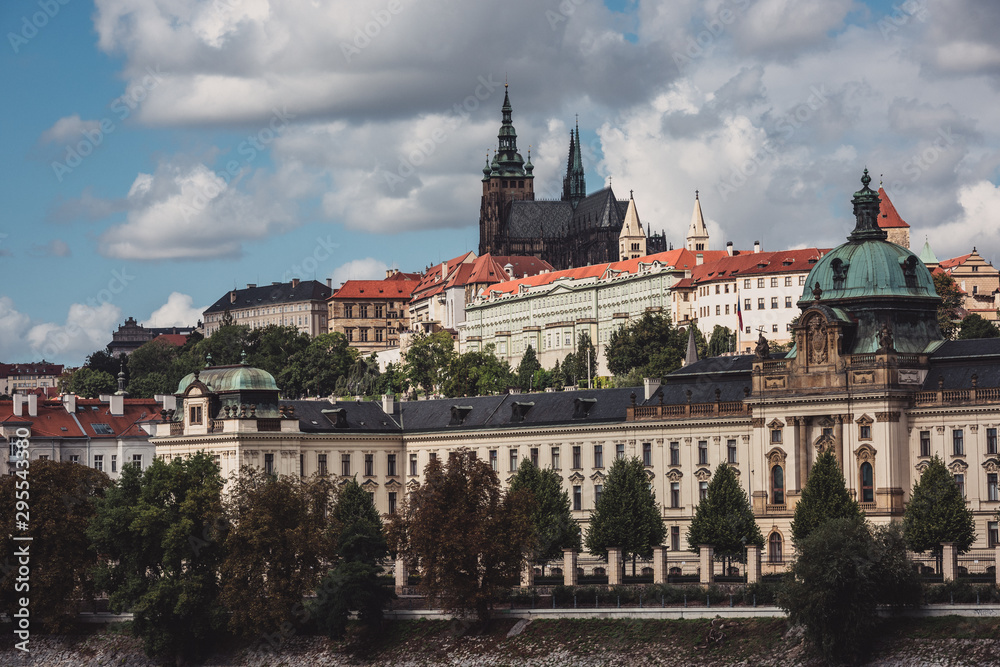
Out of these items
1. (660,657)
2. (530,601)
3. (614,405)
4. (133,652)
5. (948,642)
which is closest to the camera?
(948,642)

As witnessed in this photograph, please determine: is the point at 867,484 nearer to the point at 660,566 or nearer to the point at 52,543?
the point at 660,566

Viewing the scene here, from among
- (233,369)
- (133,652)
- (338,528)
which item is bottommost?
(133,652)

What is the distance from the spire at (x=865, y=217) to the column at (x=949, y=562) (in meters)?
29.4

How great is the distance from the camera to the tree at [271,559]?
10150 cm

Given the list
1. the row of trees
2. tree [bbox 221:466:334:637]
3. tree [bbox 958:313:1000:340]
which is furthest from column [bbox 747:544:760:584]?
tree [bbox 958:313:1000:340]

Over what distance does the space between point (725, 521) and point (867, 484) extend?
813 centimetres

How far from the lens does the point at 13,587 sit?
10800 cm

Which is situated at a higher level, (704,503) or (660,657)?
(704,503)

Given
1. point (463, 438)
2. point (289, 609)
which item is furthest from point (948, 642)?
point (463, 438)

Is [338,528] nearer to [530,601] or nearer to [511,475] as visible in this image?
[530,601]

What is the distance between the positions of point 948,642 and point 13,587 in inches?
2016

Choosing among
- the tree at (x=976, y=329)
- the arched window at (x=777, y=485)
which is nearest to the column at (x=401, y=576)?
the arched window at (x=777, y=485)

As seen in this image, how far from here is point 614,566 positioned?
102 meters

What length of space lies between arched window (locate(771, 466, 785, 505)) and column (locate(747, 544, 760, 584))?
16287mm
